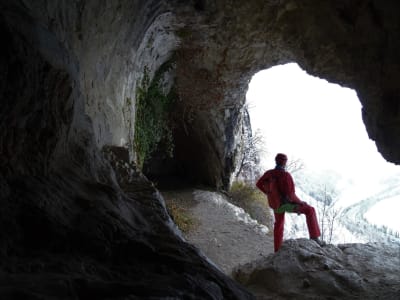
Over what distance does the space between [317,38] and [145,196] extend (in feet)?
10.7

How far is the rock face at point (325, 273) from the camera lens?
2.94 metres

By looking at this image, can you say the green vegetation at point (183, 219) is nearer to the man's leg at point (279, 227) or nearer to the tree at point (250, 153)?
the man's leg at point (279, 227)

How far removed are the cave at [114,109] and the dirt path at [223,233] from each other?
192 cm

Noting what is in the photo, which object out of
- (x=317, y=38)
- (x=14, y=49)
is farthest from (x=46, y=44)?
(x=317, y=38)

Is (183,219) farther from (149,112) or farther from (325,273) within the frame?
(325,273)

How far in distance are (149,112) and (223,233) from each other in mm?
2697

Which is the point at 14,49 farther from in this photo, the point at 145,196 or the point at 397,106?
the point at 397,106

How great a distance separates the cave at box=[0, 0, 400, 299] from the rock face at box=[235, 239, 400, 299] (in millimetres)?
1137

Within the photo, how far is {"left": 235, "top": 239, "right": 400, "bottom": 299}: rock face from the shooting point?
2941 mm

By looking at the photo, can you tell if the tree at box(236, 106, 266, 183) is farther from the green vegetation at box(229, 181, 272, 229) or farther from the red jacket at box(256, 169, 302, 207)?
the red jacket at box(256, 169, 302, 207)

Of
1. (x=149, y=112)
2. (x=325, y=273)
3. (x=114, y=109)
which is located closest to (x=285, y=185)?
(x=325, y=273)

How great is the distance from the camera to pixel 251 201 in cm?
939

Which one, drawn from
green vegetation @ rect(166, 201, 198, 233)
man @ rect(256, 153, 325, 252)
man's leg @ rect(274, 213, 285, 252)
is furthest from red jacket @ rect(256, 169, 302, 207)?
green vegetation @ rect(166, 201, 198, 233)

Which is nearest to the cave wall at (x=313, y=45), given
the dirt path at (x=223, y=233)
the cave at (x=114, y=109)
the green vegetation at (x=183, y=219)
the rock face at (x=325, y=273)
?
the cave at (x=114, y=109)
